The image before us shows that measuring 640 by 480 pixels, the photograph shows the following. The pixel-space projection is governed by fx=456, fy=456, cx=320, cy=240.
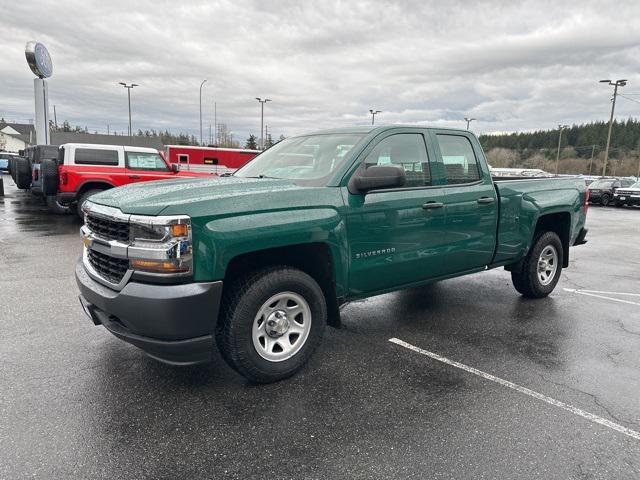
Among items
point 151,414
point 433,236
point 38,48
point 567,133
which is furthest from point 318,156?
point 567,133

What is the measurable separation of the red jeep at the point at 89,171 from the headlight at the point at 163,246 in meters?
9.30

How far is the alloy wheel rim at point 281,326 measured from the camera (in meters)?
3.29

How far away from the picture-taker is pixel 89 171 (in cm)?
1142

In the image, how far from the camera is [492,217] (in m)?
4.86

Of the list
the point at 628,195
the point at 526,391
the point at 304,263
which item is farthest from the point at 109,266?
the point at 628,195

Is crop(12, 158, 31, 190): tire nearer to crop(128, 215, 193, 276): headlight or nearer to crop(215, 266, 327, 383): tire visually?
crop(128, 215, 193, 276): headlight

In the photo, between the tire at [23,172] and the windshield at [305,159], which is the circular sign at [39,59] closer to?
the tire at [23,172]

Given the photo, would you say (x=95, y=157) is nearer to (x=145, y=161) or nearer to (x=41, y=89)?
(x=145, y=161)

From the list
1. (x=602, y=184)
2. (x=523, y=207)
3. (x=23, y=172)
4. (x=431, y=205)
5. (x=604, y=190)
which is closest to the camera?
(x=431, y=205)

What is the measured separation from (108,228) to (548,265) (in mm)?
5259

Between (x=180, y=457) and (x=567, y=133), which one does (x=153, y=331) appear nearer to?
(x=180, y=457)

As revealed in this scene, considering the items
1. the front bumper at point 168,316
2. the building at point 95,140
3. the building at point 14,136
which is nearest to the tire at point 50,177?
the front bumper at point 168,316

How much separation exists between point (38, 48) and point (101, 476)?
80.9 feet

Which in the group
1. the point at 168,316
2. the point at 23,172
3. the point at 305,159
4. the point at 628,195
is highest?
the point at 305,159
